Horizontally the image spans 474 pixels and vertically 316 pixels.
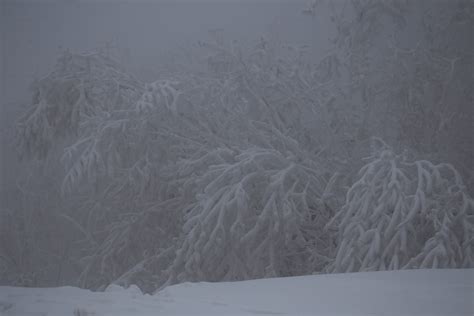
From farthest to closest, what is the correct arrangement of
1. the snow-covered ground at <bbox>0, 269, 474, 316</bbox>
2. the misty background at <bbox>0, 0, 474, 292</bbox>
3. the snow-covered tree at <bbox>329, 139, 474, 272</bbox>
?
the misty background at <bbox>0, 0, 474, 292</bbox> → the snow-covered tree at <bbox>329, 139, 474, 272</bbox> → the snow-covered ground at <bbox>0, 269, 474, 316</bbox>

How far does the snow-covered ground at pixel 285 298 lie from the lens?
103 inches

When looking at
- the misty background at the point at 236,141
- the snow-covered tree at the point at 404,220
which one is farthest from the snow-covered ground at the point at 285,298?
the misty background at the point at 236,141

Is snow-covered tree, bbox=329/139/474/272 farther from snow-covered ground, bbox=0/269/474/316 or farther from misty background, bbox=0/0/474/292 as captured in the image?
snow-covered ground, bbox=0/269/474/316

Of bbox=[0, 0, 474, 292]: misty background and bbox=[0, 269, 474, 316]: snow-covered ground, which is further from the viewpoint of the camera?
bbox=[0, 0, 474, 292]: misty background

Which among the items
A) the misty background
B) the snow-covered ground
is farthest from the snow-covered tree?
the snow-covered ground

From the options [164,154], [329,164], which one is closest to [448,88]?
[329,164]

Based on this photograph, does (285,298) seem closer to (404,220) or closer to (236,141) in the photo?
(404,220)

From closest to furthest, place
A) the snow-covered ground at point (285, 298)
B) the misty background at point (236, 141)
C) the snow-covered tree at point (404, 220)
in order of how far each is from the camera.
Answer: the snow-covered ground at point (285, 298) < the snow-covered tree at point (404, 220) < the misty background at point (236, 141)

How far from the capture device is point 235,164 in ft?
15.5

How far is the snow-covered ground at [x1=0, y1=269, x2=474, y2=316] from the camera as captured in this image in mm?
2615

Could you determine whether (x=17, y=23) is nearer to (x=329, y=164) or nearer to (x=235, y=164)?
(x=235, y=164)

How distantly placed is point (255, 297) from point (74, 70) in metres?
3.88

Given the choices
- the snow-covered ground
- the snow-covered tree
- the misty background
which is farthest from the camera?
the misty background

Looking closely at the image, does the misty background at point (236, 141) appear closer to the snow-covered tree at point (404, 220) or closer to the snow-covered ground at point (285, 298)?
the snow-covered tree at point (404, 220)
